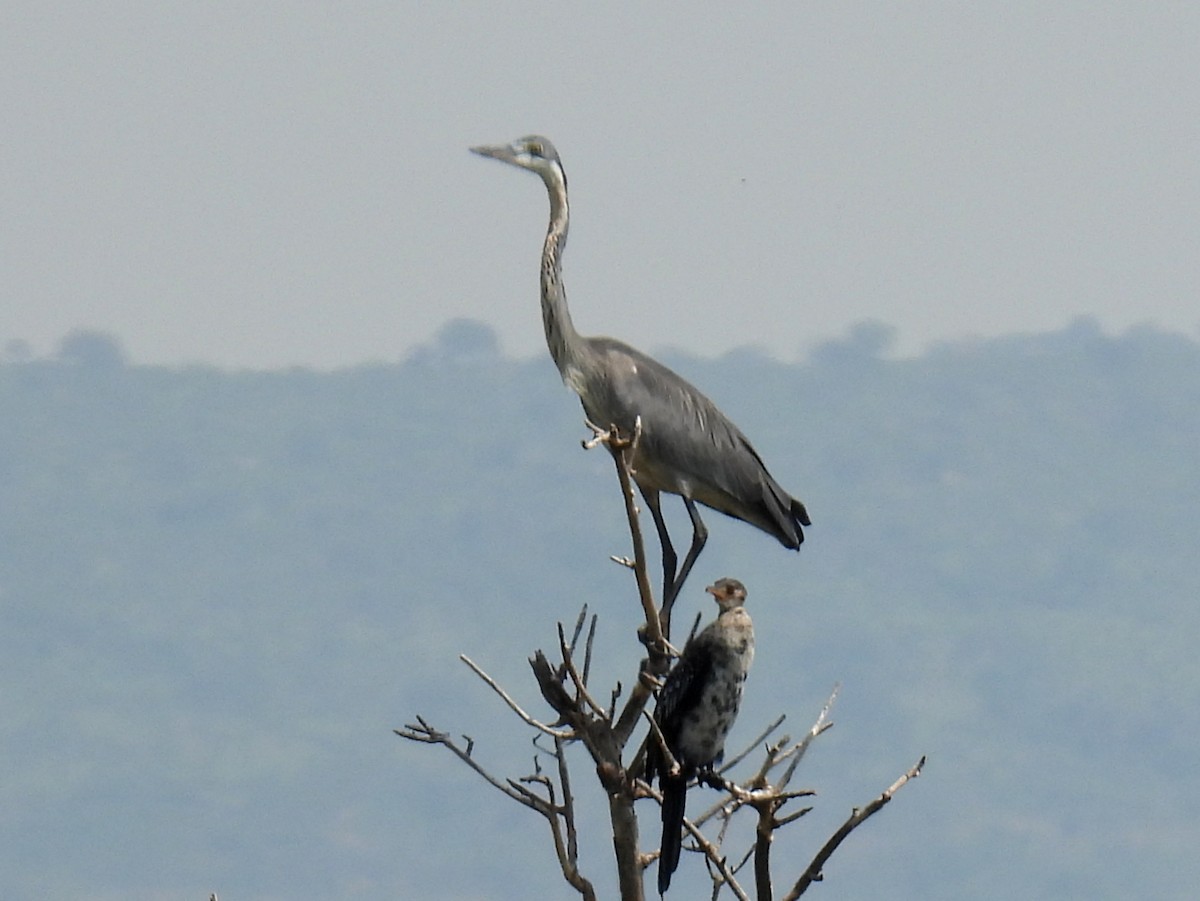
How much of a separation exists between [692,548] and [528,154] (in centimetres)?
194

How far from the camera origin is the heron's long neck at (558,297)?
42.2 ft

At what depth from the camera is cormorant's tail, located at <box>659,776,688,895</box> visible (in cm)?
980

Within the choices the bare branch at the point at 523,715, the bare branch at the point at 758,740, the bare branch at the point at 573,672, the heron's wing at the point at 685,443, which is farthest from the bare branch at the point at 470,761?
the heron's wing at the point at 685,443

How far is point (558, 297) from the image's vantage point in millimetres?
12961

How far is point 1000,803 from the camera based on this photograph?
17962 centimetres

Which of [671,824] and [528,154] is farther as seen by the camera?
[528,154]

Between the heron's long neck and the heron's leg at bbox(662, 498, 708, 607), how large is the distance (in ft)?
2.75

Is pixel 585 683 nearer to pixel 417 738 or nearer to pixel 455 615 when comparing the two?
pixel 417 738

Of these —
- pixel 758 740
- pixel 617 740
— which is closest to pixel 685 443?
pixel 617 740

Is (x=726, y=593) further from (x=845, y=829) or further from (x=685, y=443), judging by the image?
(x=685, y=443)

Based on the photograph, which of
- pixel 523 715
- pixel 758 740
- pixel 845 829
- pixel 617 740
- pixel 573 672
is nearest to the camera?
pixel 845 829

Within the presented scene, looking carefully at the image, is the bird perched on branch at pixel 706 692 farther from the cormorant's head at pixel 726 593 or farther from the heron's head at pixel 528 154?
the heron's head at pixel 528 154

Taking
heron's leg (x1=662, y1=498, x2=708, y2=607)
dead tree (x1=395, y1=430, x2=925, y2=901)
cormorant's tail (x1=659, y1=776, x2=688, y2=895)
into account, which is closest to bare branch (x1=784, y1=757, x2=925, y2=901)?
dead tree (x1=395, y1=430, x2=925, y2=901)

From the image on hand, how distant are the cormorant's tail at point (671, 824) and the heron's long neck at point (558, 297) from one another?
3.48 m
